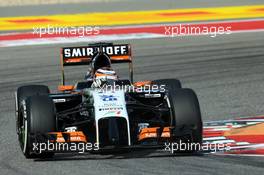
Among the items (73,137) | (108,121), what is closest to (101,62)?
(108,121)

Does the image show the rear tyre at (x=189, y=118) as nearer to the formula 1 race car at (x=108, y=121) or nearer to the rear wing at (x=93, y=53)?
the formula 1 race car at (x=108, y=121)

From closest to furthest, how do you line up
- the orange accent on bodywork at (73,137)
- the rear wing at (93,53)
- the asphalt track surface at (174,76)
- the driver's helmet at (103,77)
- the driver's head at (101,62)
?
the asphalt track surface at (174,76)
the orange accent on bodywork at (73,137)
the driver's helmet at (103,77)
the driver's head at (101,62)
the rear wing at (93,53)

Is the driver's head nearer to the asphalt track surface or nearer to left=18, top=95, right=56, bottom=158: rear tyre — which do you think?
the asphalt track surface

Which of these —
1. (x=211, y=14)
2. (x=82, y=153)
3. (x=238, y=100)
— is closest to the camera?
(x=82, y=153)

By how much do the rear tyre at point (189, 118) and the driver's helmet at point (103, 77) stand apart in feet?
5.39

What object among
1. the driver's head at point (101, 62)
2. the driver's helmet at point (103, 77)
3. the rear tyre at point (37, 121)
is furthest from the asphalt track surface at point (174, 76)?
the driver's head at point (101, 62)

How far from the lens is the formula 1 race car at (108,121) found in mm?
10430

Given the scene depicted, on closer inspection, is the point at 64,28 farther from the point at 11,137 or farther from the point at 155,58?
the point at 11,137

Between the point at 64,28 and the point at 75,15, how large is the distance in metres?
4.09

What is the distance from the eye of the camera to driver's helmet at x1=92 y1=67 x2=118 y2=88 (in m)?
12.1

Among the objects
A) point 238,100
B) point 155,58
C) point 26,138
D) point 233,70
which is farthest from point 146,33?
point 26,138

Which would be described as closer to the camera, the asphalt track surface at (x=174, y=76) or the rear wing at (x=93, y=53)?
the asphalt track surface at (x=174, y=76)

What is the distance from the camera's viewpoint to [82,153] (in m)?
11.0

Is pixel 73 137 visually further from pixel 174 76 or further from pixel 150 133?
pixel 174 76
